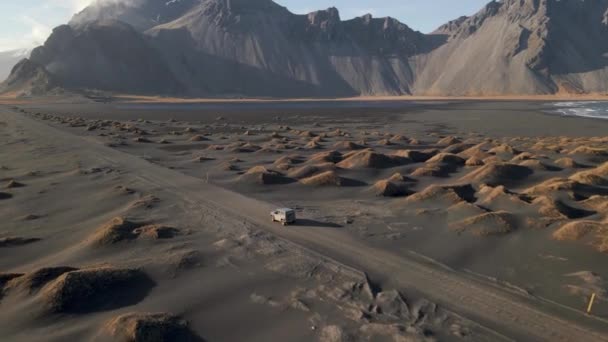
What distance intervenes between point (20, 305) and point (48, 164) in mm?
44960

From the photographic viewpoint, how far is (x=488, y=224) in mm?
32594

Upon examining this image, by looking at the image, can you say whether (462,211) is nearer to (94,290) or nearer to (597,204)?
(597,204)

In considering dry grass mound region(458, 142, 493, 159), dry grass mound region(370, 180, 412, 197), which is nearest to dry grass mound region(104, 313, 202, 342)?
dry grass mound region(370, 180, 412, 197)

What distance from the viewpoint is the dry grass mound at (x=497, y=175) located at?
1924 inches

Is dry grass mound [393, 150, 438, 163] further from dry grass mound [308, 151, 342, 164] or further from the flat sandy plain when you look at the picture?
dry grass mound [308, 151, 342, 164]

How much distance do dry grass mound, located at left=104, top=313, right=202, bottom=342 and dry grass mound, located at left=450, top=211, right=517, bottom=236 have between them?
22672 millimetres

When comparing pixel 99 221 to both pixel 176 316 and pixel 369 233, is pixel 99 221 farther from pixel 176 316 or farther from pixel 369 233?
pixel 369 233

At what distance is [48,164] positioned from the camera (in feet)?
194

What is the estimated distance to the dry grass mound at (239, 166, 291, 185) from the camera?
158 ft

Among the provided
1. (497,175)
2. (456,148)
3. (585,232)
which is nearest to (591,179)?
(497,175)

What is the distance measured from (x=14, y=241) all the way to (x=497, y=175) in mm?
49804

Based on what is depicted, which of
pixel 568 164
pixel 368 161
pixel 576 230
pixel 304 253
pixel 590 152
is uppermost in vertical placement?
pixel 304 253

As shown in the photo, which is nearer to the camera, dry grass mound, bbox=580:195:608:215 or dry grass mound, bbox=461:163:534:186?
dry grass mound, bbox=580:195:608:215

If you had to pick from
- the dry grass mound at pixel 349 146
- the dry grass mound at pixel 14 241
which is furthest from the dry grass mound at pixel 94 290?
the dry grass mound at pixel 349 146
